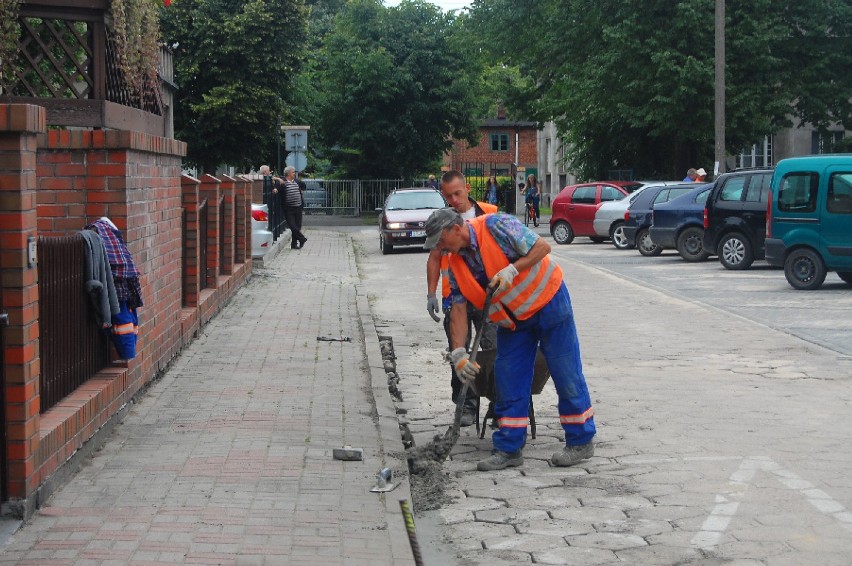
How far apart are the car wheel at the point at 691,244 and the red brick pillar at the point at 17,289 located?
775 inches

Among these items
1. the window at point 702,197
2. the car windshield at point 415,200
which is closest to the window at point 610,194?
the car windshield at point 415,200

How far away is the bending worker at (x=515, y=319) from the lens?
712 cm

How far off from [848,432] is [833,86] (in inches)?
1280

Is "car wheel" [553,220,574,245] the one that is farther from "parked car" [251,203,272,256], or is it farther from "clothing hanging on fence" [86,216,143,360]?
"clothing hanging on fence" [86,216,143,360]

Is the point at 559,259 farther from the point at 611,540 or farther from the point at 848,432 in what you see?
the point at 611,540

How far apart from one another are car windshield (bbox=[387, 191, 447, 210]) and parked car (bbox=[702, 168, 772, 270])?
30.0 ft

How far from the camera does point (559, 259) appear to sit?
2584cm

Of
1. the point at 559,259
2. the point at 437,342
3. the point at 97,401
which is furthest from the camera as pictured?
the point at 559,259

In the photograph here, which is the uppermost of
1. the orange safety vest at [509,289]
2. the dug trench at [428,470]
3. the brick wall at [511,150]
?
the brick wall at [511,150]

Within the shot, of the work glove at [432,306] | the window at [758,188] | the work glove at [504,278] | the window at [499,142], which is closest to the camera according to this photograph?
the work glove at [504,278]

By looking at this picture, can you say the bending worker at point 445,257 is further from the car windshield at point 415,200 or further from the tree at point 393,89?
the tree at point 393,89

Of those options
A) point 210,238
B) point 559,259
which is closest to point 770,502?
point 210,238

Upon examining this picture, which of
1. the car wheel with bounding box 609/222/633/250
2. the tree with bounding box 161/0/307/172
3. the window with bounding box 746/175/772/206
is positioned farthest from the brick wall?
the window with bounding box 746/175/772/206

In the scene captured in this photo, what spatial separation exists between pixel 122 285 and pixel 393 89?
137 ft
